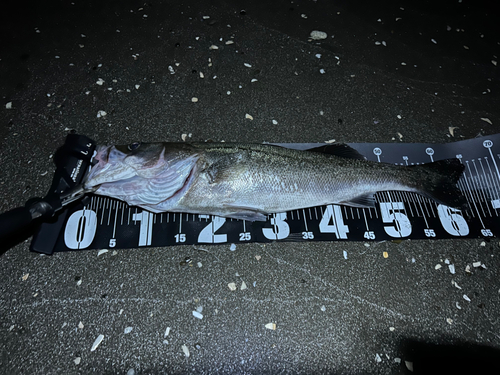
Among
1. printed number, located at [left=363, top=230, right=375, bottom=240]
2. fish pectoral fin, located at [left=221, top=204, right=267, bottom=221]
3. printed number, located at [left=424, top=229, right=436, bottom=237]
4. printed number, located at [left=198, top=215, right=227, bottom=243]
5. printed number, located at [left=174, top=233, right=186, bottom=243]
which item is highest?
fish pectoral fin, located at [left=221, top=204, right=267, bottom=221]

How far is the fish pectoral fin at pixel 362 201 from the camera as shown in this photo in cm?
230

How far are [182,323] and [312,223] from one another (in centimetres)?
124

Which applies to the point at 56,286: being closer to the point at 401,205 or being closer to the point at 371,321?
the point at 371,321

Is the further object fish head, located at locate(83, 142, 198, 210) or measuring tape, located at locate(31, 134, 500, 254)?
measuring tape, located at locate(31, 134, 500, 254)

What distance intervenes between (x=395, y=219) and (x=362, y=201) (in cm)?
37

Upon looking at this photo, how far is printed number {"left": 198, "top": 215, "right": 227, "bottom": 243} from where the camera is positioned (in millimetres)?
2254

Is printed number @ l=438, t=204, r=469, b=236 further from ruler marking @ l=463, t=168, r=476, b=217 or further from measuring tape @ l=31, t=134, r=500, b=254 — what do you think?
ruler marking @ l=463, t=168, r=476, b=217

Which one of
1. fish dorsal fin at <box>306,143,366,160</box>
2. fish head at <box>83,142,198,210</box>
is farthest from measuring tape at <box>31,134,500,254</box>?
fish dorsal fin at <box>306,143,366,160</box>

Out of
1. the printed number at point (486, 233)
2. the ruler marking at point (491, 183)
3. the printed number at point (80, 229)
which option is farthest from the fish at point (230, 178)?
the ruler marking at point (491, 183)

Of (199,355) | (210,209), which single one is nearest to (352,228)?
(210,209)

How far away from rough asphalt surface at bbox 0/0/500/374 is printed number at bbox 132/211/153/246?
4.0 inches

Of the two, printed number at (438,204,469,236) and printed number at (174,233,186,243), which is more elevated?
printed number at (438,204,469,236)

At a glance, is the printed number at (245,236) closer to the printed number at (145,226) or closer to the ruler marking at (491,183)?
the printed number at (145,226)

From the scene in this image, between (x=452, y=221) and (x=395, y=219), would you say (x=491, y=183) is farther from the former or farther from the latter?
(x=395, y=219)
